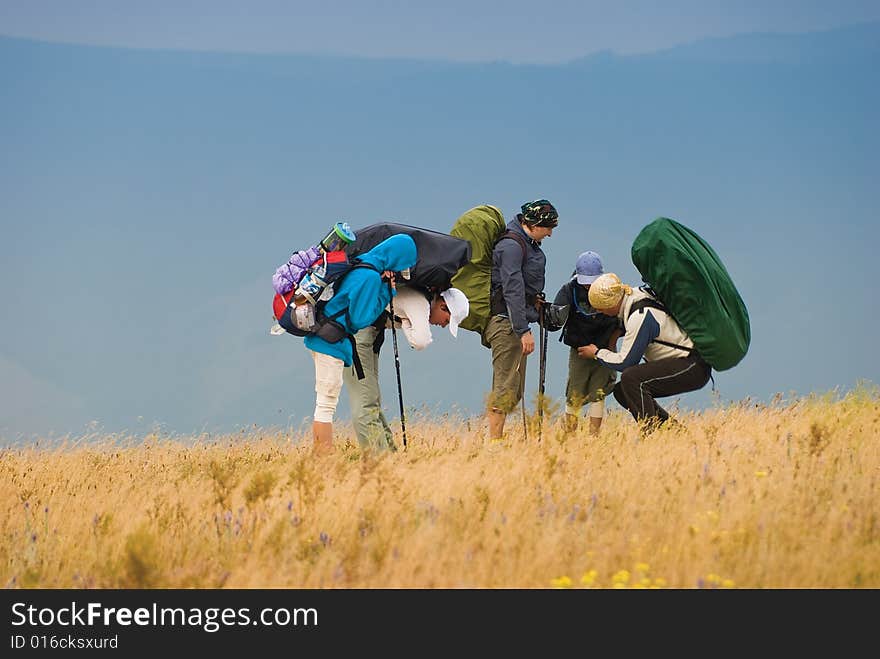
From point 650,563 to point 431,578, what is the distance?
4.25 ft

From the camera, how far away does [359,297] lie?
346 inches

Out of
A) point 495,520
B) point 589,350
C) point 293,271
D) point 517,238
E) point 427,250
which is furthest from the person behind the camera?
point 589,350

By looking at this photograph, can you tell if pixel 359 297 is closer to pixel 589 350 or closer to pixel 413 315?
pixel 413 315

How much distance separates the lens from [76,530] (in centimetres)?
743

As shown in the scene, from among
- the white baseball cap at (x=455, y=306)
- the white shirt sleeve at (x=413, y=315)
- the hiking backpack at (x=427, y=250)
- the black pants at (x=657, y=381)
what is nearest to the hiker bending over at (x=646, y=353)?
the black pants at (x=657, y=381)

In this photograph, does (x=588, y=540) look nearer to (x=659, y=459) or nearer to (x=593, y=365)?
(x=659, y=459)

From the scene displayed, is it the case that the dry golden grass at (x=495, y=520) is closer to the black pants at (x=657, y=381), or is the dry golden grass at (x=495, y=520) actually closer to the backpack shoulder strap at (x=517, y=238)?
the black pants at (x=657, y=381)

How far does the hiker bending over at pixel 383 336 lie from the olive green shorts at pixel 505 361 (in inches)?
28.5

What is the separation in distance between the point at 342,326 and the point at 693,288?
348 cm

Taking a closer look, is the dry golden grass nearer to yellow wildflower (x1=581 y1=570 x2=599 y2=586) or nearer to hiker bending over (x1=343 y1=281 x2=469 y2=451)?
yellow wildflower (x1=581 y1=570 x2=599 y2=586)

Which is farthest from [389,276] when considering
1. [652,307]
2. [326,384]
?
[652,307]

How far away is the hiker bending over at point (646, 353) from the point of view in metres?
9.72

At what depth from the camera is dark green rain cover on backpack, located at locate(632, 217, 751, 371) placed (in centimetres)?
962
